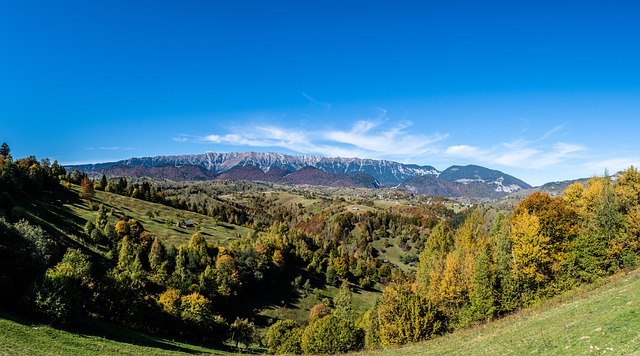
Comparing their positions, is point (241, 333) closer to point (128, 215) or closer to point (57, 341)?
point (57, 341)

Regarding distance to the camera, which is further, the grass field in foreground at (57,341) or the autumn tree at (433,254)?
the autumn tree at (433,254)

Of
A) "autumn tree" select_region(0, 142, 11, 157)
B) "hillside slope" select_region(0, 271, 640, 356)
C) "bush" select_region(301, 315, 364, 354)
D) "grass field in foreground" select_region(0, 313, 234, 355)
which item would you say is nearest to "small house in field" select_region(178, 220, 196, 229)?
"autumn tree" select_region(0, 142, 11, 157)

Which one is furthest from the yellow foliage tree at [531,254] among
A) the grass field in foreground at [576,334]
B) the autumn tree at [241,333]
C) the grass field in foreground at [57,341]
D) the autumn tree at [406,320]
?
the autumn tree at [241,333]

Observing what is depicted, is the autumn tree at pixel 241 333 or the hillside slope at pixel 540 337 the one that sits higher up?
the hillside slope at pixel 540 337

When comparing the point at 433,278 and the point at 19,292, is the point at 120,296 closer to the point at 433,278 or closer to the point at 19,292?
the point at 19,292

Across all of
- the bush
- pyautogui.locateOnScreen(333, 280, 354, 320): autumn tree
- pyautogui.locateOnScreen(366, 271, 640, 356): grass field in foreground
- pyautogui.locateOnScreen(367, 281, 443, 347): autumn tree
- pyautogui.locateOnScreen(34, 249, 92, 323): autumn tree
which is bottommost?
pyautogui.locateOnScreen(333, 280, 354, 320): autumn tree

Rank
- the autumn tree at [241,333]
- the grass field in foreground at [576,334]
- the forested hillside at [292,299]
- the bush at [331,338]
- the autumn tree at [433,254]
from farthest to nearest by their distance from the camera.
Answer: the autumn tree at [241,333] < the autumn tree at [433,254] < the bush at [331,338] < the forested hillside at [292,299] < the grass field in foreground at [576,334]

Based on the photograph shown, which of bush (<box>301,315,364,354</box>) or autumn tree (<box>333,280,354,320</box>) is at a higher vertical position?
bush (<box>301,315,364,354</box>)

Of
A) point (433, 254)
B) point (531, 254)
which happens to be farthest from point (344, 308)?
point (531, 254)

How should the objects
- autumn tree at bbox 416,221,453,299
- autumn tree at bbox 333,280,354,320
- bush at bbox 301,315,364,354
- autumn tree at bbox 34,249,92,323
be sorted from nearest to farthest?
autumn tree at bbox 34,249,92,323
bush at bbox 301,315,364,354
autumn tree at bbox 416,221,453,299
autumn tree at bbox 333,280,354,320

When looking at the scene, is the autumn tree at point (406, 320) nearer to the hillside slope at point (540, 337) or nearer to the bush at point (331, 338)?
the bush at point (331, 338)

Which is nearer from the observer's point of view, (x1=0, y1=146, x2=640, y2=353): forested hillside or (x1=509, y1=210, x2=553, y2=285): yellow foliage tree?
(x1=0, y1=146, x2=640, y2=353): forested hillside

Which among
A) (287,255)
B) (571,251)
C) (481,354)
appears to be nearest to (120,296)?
(481,354)

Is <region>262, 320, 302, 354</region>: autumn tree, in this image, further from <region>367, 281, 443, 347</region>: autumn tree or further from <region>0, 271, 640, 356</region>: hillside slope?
<region>0, 271, 640, 356</region>: hillside slope
